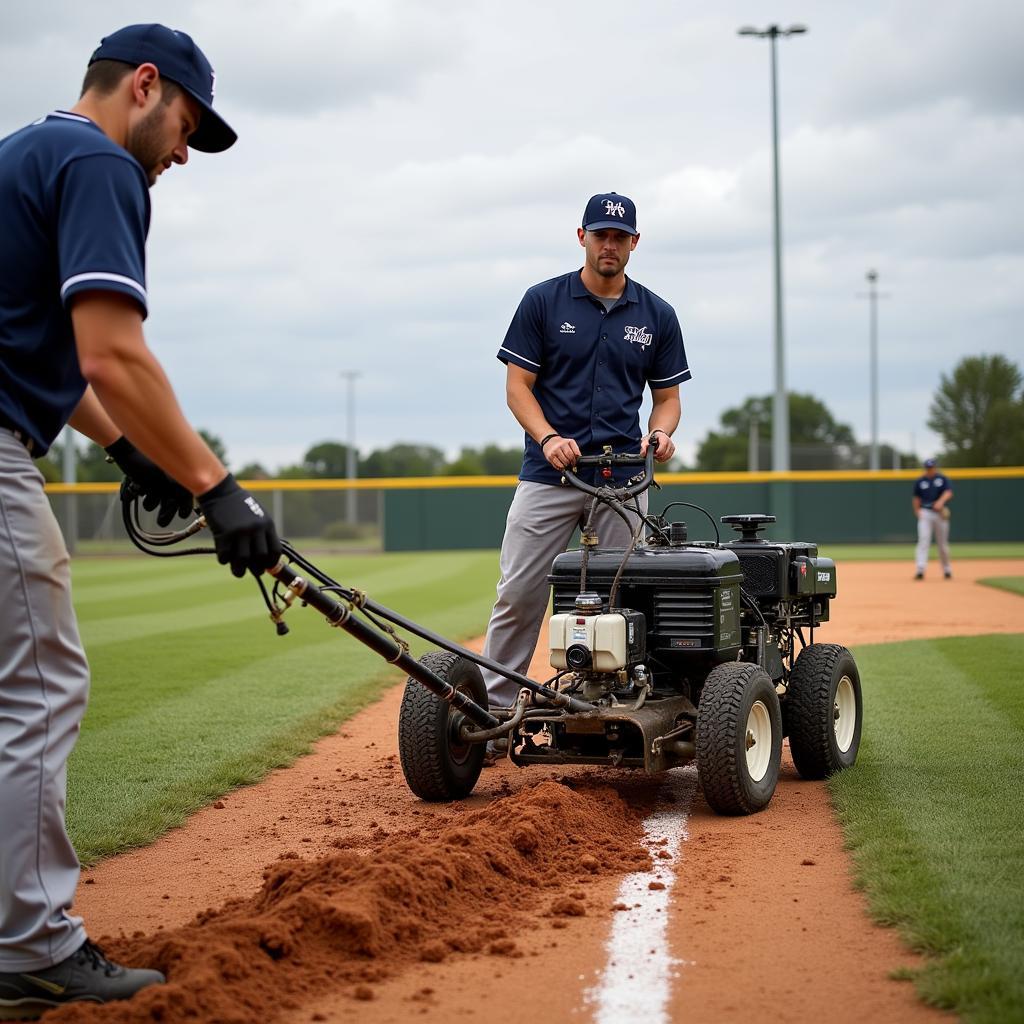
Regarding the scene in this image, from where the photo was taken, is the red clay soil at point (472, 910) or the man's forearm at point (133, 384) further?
the red clay soil at point (472, 910)

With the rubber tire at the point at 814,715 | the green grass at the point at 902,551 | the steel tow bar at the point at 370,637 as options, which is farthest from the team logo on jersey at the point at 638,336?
the green grass at the point at 902,551

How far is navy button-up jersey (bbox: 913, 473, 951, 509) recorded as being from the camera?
2208 cm

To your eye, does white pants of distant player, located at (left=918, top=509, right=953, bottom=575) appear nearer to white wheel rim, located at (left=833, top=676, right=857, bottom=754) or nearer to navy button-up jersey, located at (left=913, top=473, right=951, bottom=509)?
navy button-up jersey, located at (left=913, top=473, right=951, bottom=509)

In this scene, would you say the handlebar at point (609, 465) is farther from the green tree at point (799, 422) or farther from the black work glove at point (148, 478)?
the green tree at point (799, 422)

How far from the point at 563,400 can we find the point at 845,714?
2.06m

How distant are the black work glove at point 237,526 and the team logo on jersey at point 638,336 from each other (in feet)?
10.5

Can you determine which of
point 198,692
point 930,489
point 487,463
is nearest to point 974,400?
point 487,463

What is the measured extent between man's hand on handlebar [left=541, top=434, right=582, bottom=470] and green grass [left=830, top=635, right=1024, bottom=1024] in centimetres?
182

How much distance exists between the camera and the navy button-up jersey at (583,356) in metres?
6.16

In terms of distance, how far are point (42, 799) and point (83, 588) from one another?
815 inches

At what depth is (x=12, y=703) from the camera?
3145 mm

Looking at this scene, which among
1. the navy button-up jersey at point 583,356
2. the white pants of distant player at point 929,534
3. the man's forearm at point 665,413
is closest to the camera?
the navy button-up jersey at point 583,356

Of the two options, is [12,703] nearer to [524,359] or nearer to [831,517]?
[524,359]

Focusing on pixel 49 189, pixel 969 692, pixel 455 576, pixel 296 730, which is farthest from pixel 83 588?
pixel 49 189
